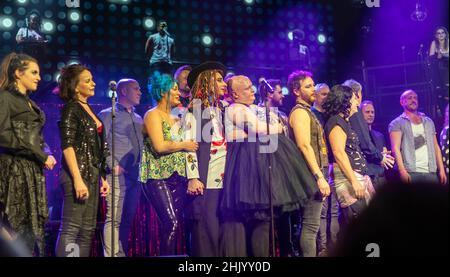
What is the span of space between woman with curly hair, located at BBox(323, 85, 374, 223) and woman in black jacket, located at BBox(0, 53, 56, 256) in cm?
250

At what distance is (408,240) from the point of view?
1520 millimetres

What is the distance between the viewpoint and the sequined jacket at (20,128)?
435cm

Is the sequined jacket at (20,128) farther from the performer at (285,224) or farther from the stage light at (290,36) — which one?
the stage light at (290,36)

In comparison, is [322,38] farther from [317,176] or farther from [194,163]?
[194,163]

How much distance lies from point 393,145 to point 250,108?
2381mm

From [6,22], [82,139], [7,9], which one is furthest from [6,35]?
[82,139]

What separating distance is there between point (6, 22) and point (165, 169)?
3.67 m

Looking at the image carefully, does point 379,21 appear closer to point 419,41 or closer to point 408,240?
point 419,41

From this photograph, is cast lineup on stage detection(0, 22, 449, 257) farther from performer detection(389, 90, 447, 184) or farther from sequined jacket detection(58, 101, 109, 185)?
performer detection(389, 90, 447, 184)

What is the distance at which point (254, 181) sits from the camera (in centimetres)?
493

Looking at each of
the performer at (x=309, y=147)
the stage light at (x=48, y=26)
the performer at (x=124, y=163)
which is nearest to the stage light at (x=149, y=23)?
the stage light at (x=48, y=26)

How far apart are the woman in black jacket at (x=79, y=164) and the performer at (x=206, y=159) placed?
2.31 feet

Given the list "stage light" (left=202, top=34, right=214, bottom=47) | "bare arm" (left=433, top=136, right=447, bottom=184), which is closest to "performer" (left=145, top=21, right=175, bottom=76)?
"stage light" (left=202, top=34, right=214, bottom=47)
